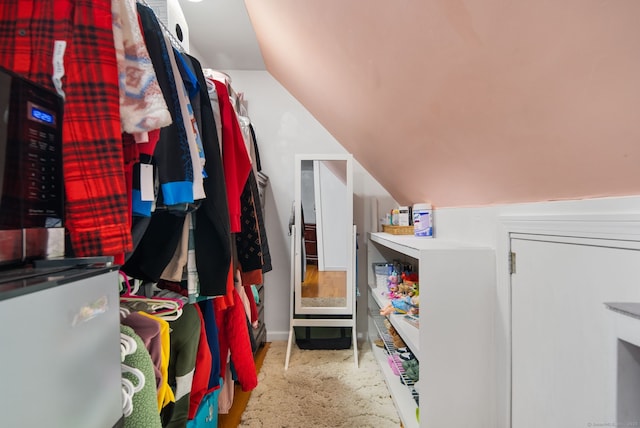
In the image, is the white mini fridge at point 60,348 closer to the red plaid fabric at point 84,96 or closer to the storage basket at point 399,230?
the red plaid fabric at point 84,96

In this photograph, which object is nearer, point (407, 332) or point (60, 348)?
point (60, 348)

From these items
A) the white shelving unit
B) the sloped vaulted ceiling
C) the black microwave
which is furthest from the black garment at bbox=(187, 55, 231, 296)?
the white shelving unit

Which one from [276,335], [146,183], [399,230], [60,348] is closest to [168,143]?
[146,183]

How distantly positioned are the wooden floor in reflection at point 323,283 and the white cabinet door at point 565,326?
4.04 feet

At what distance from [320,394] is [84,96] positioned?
1.68m

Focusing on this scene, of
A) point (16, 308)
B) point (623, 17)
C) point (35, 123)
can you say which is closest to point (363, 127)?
point (623, 17)

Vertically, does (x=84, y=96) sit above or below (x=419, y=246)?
above

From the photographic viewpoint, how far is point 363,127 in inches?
63.8

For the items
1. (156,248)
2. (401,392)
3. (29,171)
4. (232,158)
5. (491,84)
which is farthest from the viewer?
(401,392)

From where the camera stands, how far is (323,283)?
2100 millimetres

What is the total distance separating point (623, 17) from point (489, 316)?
2.96 ft

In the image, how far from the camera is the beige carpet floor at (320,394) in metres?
1.41

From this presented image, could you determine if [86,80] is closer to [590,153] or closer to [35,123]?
[35,123]

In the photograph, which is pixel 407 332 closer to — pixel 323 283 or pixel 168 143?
pixel 323 283
